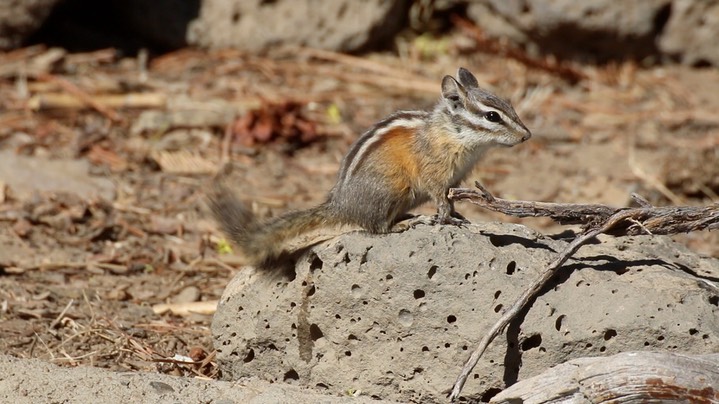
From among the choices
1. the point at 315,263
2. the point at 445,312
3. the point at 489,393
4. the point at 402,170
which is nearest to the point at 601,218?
the point at 445,312

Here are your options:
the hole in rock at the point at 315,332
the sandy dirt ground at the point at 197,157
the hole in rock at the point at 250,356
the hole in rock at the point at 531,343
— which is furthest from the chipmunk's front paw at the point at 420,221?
the sandy dirt ground at the point at 197,157

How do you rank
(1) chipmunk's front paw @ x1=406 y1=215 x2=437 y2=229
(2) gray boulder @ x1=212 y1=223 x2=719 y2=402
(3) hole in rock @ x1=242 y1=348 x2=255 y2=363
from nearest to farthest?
1. (2) gray boulder @ x1=212 y1=223 x2=719 y2=402
2. (3) hole in rock @ x1=242 y1=348 x2=255 y2=363
3. (1) chipmunk's front paw @ x1=406 y1=215 x2=437 y2=229

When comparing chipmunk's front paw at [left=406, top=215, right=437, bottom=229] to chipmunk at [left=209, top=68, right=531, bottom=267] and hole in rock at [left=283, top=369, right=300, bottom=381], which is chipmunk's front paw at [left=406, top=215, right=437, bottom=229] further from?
hole in rock at [left=283, top=369, right=300, bottom=381]

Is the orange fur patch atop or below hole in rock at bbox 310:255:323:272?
atop

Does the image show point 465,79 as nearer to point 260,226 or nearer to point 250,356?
point 260,226

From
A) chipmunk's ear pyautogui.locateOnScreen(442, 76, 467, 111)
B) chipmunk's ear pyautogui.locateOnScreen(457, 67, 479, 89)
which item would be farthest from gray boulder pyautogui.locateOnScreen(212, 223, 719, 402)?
chipmunk's ear pyautogui.locateOnScreen(457, 67, 479, 89)

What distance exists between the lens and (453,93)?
18.8 ft

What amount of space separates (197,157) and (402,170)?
12.6ft

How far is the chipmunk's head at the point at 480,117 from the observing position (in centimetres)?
554

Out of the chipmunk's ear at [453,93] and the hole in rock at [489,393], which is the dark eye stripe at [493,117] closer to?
the chipmunk's ear at [453,93]

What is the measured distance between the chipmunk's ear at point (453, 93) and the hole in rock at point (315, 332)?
1447 mm

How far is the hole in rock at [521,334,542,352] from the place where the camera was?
15.6 ft

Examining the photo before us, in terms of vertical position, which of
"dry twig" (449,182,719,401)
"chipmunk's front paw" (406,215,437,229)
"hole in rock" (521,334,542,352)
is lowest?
"hole in rock" (521,334,542,352)

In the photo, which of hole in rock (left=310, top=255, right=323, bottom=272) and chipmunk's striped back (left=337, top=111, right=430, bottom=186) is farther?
chipmunk's striped back (left=337, top=111, right=430, bottom=186)
